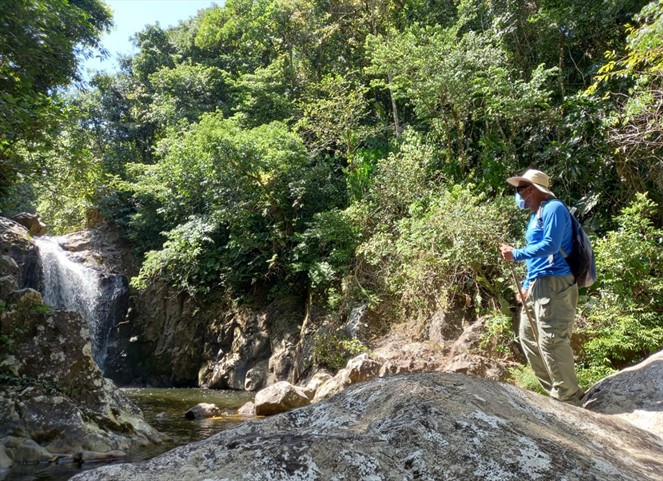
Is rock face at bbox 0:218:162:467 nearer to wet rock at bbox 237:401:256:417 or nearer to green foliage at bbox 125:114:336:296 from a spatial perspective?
wet rock at bbox 237:401:256:417

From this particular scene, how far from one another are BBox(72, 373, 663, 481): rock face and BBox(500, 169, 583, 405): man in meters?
1.39

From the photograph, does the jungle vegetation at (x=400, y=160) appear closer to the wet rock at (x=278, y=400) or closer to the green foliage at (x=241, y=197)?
the green foliage at (x=241, y=197)

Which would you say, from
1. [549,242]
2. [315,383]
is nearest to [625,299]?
[549,242]

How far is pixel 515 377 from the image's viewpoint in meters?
6.61

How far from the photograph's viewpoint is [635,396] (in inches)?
141

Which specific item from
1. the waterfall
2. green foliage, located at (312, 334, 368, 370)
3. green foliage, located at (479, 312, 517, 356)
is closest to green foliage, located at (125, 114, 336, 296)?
the waterfall

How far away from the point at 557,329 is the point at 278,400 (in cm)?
519

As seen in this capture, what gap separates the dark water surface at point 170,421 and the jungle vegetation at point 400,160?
294cm

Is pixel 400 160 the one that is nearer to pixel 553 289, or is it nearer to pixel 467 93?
pixel 467 93

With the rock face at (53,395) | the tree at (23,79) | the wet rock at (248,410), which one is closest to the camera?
the rock face at (53,395)

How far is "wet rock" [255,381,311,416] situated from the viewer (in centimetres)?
798

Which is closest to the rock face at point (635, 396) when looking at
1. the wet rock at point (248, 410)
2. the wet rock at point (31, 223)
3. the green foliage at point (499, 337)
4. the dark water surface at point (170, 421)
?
the green foliage at point (499, 337)

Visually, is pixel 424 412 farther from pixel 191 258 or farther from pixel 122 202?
pixel 122 202

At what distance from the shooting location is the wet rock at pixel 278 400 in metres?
7.98
